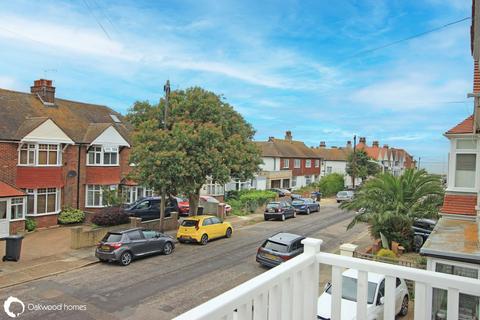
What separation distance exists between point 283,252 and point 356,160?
154 feet

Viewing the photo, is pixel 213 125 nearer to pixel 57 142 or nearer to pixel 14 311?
pixel 57 142

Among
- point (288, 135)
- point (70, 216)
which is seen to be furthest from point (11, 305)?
point (288, 135)

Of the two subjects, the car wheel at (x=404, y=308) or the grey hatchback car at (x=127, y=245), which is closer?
the car wheel at (x=404, y=308)

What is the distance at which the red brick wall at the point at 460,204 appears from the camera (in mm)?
15578

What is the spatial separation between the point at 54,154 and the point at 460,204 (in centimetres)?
2304

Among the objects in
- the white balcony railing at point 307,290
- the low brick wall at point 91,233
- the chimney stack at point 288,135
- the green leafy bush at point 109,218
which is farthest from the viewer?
the chimney stack at point 288,135

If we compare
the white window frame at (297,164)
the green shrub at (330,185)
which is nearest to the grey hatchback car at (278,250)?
→ the green shrub at (330,185)

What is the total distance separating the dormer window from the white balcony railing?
1038 inches

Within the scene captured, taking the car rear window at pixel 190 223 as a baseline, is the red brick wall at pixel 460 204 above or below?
above

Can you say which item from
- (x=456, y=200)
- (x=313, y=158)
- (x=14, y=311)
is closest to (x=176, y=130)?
(x=14, y=311)

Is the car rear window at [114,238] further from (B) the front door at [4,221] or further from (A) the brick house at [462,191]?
(A) the brick house at [462,191]

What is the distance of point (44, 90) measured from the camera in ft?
92.8

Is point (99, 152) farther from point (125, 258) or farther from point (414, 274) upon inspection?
point (414, 274)

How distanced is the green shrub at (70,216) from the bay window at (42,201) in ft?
1.57
